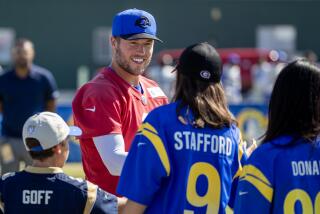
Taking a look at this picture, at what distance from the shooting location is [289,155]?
12.0 ft

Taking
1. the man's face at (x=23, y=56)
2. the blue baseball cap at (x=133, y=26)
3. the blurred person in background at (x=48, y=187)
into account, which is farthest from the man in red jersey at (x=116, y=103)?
the man's face at (x=23, y=56)

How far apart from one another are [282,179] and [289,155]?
0.37ft

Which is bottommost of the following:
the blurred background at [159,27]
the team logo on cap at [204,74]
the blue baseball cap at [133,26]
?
the blurred background at [159,27]

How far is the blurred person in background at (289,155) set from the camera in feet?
11.9

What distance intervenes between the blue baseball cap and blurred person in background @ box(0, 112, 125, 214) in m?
0.84

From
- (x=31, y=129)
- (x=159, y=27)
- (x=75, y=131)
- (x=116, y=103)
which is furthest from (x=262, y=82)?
(x=31, y=129)

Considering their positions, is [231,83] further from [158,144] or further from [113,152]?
[158,144]

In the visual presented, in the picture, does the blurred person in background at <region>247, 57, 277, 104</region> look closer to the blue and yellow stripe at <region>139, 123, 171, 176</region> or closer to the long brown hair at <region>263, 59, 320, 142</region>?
the blue and yellow stripe at <region>139, 123, 171, 176</region>

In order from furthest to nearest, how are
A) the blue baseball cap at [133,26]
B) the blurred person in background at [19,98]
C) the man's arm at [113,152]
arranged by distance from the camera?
the blurred person in background at [19,98]
the blue baseball cap at [133,26]
the man's arm at [113,152]

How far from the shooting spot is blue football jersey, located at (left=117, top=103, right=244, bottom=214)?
393 cm

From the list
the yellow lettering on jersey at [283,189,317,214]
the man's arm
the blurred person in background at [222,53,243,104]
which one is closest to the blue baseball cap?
the man's arm

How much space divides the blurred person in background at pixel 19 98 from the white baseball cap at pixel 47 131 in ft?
18.8

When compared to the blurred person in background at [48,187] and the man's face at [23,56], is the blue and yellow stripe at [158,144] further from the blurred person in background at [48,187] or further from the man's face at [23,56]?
the man's face at [23,56]

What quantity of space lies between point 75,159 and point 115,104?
11.5 metres
